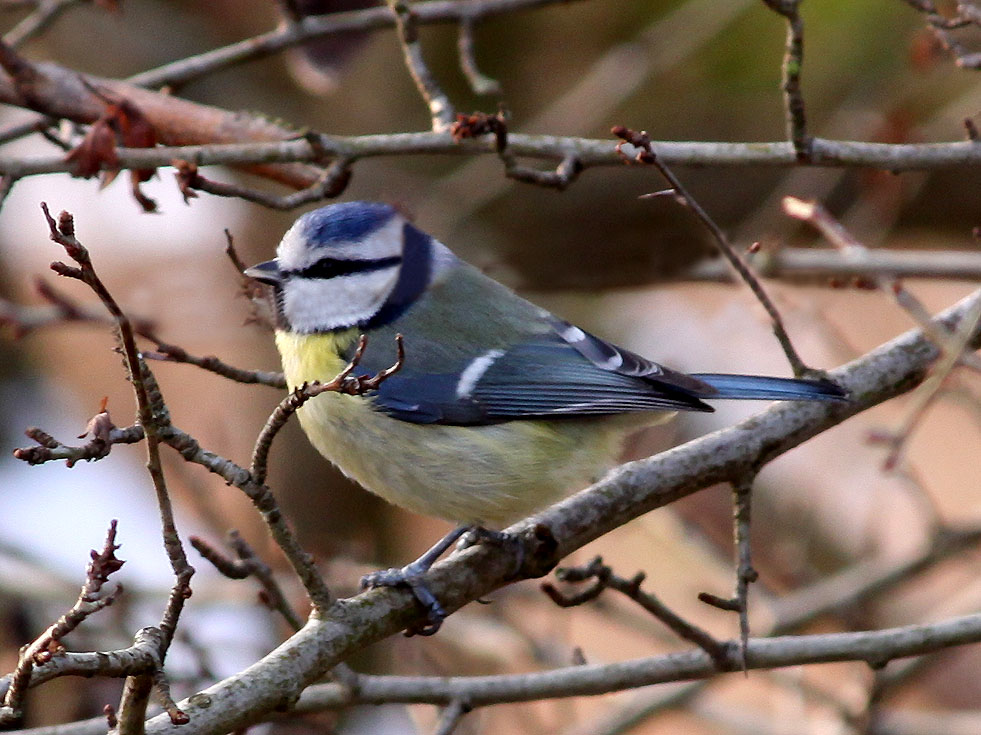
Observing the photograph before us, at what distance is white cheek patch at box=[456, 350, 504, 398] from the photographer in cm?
245

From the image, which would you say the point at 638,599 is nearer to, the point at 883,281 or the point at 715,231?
the point at 715,231

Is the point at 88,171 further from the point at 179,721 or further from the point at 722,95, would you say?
the point at 722,95

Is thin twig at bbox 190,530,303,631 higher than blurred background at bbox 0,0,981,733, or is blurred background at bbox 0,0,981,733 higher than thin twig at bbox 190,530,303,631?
blurred background at bbox 0,0,981,733

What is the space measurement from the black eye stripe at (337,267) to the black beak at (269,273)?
0.02m

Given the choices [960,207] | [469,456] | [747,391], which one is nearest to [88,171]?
[469,456]

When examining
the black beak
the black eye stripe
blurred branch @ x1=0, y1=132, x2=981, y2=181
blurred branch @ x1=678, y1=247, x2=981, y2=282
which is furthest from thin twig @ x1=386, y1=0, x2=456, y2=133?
blurred branch @ x1=678, y1=247, x2=981, y2=282

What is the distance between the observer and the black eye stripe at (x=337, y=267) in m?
2.51

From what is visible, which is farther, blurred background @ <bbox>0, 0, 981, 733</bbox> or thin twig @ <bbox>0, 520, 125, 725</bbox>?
blurred background @ <bbox>0, 0, 981, 733</bbox>

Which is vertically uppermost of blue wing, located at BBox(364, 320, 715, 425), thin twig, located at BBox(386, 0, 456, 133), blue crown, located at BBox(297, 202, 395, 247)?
thin twig, located at BBox(386, 0, 456, 133)

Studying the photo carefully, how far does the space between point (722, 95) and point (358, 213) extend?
8.98 ft

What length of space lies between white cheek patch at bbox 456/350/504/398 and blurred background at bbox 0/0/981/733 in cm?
53

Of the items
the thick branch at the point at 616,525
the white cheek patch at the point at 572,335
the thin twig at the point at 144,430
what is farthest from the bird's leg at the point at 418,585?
the white cheek patch at the point at 572,335

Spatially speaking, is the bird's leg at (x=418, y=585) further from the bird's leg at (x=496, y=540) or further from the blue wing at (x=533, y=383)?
the blue wing at (x=533, y=383)

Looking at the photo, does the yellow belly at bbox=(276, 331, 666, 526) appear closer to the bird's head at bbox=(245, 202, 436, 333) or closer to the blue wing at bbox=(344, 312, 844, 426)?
the blue wing at bbox=(344, 312, 844, 426)
